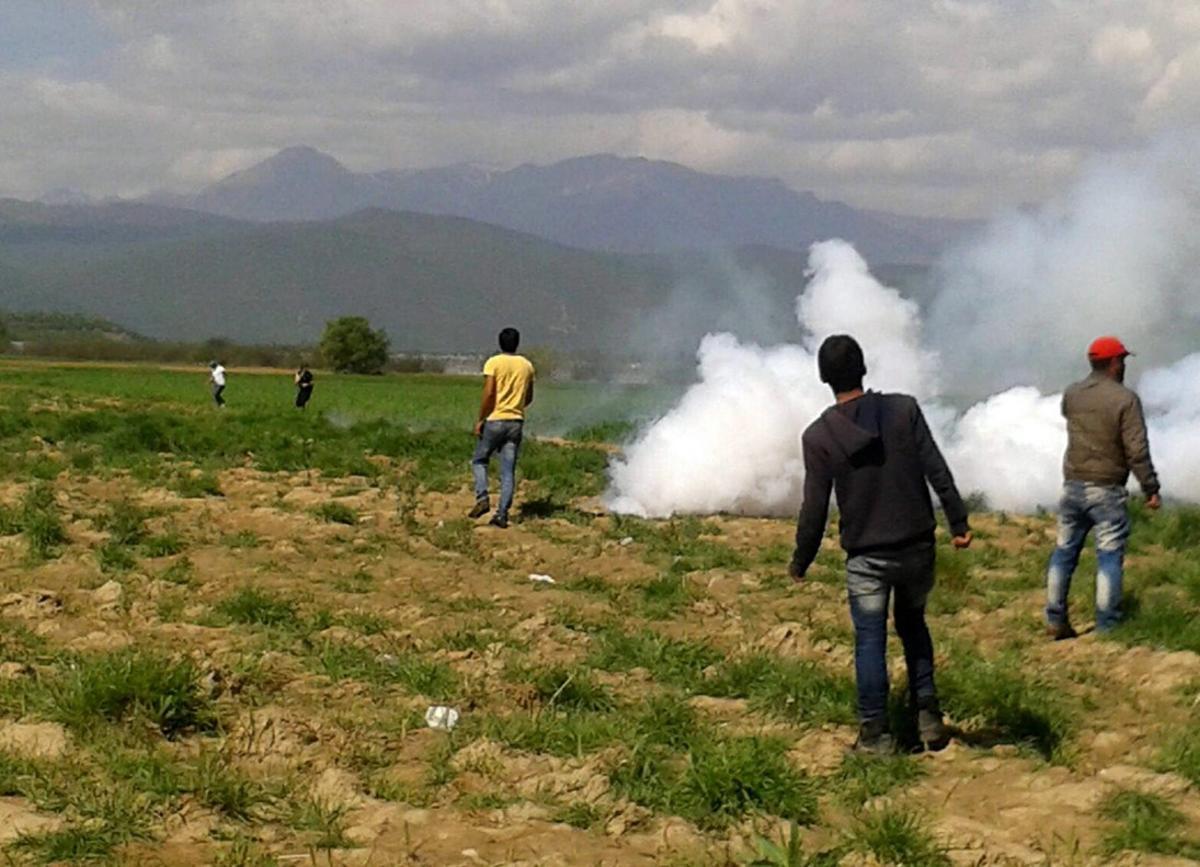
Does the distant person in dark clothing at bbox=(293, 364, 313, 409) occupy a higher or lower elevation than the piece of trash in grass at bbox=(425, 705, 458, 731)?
higher

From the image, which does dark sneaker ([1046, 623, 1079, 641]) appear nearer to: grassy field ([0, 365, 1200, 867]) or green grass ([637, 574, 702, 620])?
grassy field ([0, 365, 1200, 867])

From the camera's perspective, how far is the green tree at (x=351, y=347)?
83.6m

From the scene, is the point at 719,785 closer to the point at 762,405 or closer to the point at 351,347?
the point at 762,405

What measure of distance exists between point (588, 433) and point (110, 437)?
9415 mm

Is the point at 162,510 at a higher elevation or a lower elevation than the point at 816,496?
lower

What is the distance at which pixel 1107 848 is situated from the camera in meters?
4.88

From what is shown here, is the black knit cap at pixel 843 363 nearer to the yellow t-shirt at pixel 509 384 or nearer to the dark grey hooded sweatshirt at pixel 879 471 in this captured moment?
the dark grey hooded sweatshirt at pixel 879 471

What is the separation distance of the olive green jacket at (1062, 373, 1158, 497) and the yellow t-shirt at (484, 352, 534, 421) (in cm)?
551

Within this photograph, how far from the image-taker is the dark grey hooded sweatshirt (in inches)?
228

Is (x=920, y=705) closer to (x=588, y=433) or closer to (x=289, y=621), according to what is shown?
(x=289, y=621)

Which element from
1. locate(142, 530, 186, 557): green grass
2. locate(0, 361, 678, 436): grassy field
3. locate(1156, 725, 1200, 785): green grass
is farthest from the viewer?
locate(0, 361, 678, 436): grassy field

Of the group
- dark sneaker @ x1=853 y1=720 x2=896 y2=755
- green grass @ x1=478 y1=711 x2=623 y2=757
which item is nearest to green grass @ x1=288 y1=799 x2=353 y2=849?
green grass @ x1=478 y1=711 x2=623 y2=757

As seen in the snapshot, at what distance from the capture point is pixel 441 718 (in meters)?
6.22

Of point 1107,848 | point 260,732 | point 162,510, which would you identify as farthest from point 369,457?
point 1107,848
